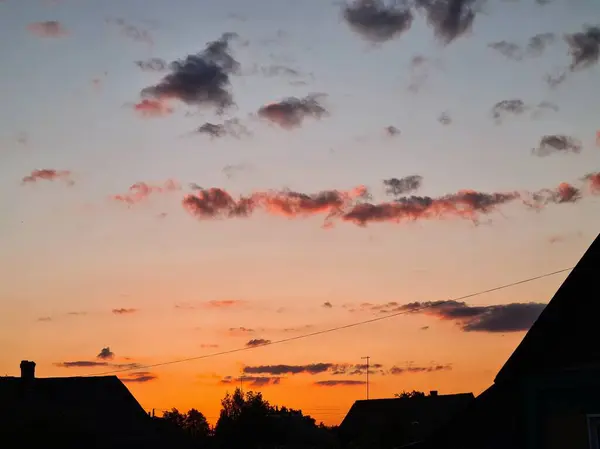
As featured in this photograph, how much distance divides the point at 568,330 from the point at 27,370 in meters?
49.9

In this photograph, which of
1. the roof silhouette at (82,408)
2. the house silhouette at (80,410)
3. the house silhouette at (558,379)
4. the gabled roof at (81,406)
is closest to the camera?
the house silhouette at (558,379)

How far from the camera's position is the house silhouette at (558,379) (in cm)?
1177

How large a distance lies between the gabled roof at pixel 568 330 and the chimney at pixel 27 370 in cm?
4877

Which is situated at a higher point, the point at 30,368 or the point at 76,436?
the point at 30,368

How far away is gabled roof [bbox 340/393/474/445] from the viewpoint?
89.1m

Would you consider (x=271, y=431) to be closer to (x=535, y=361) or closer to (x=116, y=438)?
A: (x=116, y=438)

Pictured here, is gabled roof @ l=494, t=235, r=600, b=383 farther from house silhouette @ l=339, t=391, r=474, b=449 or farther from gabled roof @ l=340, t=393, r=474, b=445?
gabled roof @ l=340, t=393, r=474, b=445

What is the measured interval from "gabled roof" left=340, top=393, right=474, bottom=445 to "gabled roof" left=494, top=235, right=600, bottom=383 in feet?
245

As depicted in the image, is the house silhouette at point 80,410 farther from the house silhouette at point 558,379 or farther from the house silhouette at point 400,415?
the house silhouette at point 558,379

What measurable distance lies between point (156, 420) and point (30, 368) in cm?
1004

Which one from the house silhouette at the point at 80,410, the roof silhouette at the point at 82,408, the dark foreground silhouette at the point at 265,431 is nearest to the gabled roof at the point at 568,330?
the house silhouette at the point at 80,410

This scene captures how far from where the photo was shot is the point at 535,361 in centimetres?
1241

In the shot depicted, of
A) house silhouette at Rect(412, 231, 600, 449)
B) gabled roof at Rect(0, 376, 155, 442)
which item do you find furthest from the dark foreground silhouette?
house silhouette at Rect(412, 231, 600, 449)

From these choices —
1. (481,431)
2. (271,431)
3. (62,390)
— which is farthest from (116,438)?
(481,431)
